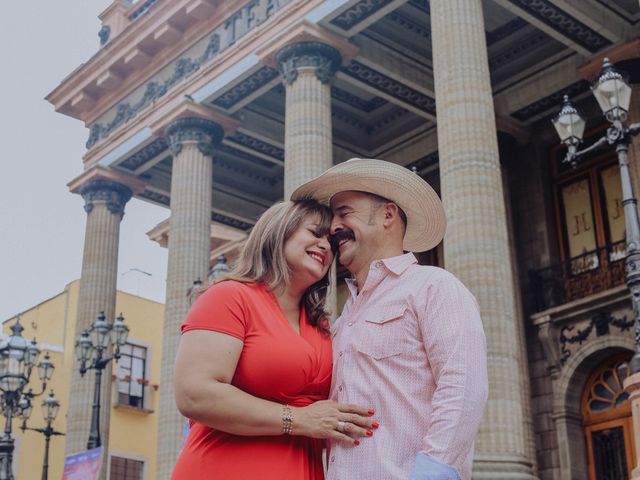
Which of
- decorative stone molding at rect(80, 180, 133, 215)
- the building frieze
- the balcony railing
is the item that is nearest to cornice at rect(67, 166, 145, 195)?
decorative stone molding at rect(80, 180, 133, 215)

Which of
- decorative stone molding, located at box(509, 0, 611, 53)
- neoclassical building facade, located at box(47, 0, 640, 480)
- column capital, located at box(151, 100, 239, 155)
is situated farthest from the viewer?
column capital, located at box(151, 100, 239, 155)

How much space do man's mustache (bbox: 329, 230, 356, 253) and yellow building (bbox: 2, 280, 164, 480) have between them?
26.6 m

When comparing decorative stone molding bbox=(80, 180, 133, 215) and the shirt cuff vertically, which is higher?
decorative stone molding bbox=(80, 180, 133, 215)

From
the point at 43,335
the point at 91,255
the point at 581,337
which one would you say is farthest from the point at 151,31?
the point at 43,335

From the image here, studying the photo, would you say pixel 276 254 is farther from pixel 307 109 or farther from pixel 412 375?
pixel 307 109

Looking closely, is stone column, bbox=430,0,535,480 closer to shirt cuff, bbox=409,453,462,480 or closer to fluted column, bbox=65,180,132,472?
shirt cuff, bbox=409,453,462,480

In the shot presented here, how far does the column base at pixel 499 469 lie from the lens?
11719 millimetres

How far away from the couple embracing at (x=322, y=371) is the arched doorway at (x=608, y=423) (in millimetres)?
14947

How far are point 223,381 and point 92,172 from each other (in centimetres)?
2182

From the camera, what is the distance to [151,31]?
22.2m

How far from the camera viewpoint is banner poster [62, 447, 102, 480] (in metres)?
13.5

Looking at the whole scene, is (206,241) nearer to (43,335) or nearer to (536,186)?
(536,186)

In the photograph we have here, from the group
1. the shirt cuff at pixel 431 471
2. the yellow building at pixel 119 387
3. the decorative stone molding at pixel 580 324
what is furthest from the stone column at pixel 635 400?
the yellow building at pixel 119 387

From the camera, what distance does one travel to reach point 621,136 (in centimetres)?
1019
